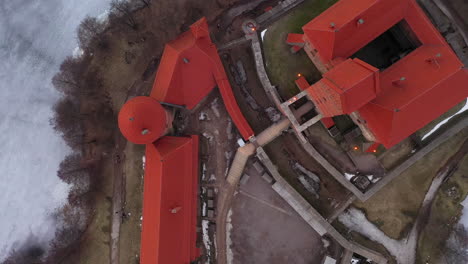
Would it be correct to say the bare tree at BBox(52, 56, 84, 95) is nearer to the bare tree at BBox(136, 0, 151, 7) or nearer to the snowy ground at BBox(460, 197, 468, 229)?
the bare tree at BBox(136, 0, 151, 7)

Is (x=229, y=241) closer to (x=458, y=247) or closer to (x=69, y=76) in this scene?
(x=458, y=247)

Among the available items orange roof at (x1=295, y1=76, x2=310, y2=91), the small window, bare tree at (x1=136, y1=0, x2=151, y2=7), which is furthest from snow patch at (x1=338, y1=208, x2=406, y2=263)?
bare tree at (x1=136, y1=0, x2=151, y2=7)

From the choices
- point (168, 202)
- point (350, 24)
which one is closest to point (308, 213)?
point (168, 202)

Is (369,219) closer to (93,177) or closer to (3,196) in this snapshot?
(93,177)

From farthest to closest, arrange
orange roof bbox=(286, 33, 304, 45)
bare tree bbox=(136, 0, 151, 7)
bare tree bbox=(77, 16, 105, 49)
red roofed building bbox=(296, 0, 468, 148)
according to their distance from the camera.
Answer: bare tree bbox=(77, 16, 105, 49) < bare tree bbox=(136, 0, 151, 7) < orange roof bbox=(286, 33, 304, 45) < red roofed building bbox=(296, 0, 468, 148)

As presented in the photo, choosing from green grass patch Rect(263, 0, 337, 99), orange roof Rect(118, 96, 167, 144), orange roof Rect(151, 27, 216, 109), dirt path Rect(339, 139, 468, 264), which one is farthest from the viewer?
green grass patch Rect(263, 0, 337, 99)

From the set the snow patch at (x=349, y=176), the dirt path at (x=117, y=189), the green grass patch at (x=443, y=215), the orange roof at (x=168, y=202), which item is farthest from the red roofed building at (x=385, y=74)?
the dirt path at (x=117, y=189)

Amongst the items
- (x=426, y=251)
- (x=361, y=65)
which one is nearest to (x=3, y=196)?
(x=361, y=65)

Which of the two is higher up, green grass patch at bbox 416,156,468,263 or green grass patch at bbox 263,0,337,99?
green grass patch at bbox 263,0,337,99

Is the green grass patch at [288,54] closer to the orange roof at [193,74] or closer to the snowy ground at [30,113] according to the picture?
the orange roof at [193,74]
